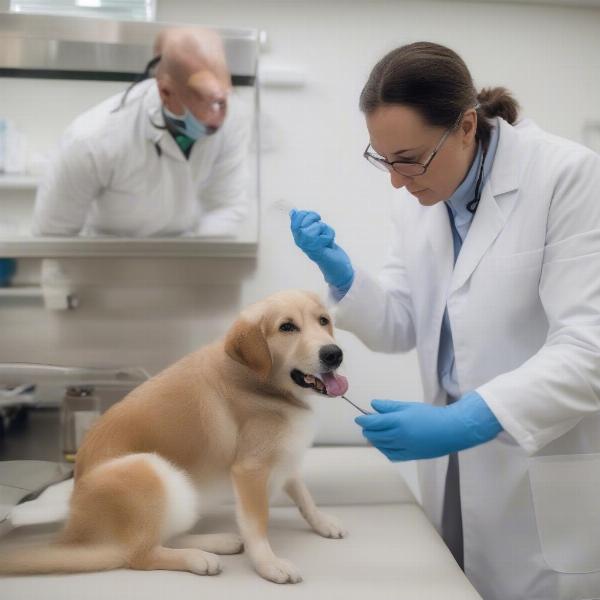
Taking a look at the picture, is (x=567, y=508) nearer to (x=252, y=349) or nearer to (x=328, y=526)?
(x=328, y=526)

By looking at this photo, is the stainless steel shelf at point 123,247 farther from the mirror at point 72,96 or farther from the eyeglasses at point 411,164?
the eyeglasses at point 411,164

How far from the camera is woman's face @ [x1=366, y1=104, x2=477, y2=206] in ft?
3.49

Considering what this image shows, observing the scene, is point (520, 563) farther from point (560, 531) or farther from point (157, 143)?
point (157, 143)

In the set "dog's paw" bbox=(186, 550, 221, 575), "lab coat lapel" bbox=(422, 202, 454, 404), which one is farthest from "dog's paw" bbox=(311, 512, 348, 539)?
"lab coat lapel" bbox=(422, 202, 454, 404)

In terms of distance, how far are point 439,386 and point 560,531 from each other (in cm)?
37

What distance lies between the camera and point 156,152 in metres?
1.48

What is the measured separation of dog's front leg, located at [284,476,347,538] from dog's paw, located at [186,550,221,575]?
0.25 meters

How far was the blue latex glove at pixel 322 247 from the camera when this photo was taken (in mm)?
1201

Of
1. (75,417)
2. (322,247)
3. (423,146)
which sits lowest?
(75,417)

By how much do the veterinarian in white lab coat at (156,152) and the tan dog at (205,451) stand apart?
19.3 inches

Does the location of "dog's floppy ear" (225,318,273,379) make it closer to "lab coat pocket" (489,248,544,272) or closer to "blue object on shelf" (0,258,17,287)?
"lab coat pocket" (489,248,544,272)

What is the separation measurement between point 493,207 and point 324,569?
758 mm

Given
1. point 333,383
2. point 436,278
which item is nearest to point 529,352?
point 436,278

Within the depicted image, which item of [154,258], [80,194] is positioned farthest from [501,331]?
[80,194]
